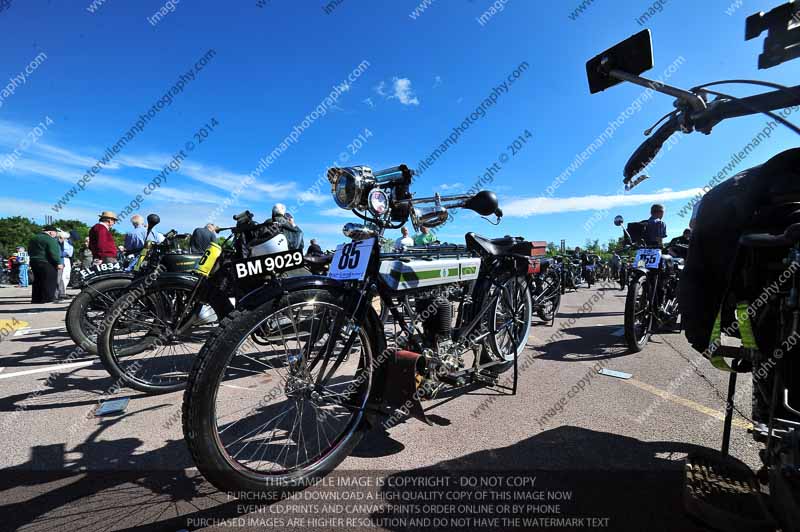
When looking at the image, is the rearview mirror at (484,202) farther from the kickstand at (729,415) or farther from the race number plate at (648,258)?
the race number plate at (648,258)

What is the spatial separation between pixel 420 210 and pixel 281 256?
90cm

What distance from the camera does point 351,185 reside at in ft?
6.36

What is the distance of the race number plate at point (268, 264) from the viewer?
2043mm

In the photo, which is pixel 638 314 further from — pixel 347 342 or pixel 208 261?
pixel 208 261

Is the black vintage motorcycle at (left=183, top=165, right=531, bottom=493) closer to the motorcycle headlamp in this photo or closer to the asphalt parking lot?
the motorcycle headlamp

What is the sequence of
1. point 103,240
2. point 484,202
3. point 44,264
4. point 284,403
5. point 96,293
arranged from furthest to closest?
point 44,264 → point 103,240 → point 96,293 → point 284,403 → point 484,202

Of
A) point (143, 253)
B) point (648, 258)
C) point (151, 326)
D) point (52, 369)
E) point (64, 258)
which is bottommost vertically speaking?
point (52, 369)

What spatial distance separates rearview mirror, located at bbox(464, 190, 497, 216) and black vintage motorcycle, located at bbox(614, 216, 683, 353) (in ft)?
8.65

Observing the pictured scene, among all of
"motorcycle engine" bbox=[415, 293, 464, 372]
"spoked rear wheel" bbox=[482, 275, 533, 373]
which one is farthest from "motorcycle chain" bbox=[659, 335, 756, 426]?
"motorcycle engine" bbox=[415, 293, 464, 372]

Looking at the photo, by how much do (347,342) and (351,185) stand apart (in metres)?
0.87

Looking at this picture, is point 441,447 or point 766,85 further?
point 441,447

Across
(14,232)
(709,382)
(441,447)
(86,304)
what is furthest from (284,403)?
(14,232)

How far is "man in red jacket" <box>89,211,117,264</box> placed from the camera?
237 inches

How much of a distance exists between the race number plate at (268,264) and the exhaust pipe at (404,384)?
2.77 ft
